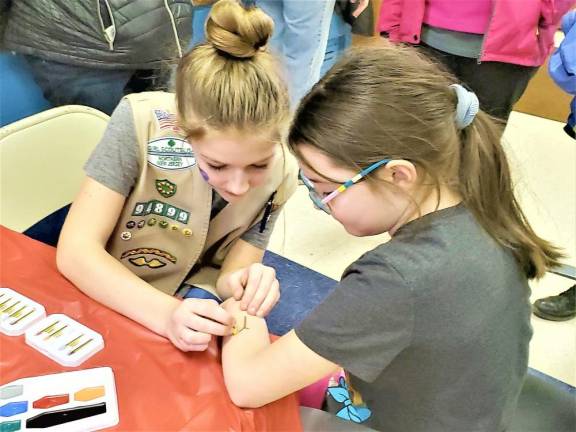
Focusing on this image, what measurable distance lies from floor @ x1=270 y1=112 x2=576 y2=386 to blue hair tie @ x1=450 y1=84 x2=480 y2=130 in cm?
96

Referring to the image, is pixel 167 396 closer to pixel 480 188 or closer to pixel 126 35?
pixel 480 188

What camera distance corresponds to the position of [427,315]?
2.59 feet

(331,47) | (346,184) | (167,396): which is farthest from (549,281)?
(167,396)

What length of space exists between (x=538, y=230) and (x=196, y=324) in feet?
6.87

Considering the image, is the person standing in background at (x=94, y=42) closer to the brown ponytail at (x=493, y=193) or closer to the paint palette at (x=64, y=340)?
the paint palette at (x=64, y=340)

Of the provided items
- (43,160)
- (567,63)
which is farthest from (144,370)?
(567,63)

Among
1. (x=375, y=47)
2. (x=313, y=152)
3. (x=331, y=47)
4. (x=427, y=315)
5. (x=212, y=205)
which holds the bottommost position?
(x=331, y=47)

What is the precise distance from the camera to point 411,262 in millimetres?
777

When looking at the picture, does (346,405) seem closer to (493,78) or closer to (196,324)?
(196,324)

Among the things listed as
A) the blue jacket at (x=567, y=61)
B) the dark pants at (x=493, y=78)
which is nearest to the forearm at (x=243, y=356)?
the blue jacket at (x=567, y=61)

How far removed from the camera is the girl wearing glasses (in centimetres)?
78

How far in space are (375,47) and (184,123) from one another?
0.35 meters

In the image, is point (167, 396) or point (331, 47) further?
point (331, 47)

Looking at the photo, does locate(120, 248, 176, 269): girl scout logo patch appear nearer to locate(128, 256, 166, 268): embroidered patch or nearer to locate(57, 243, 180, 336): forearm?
locate(128, 256, 166, 268): embroidered patch
